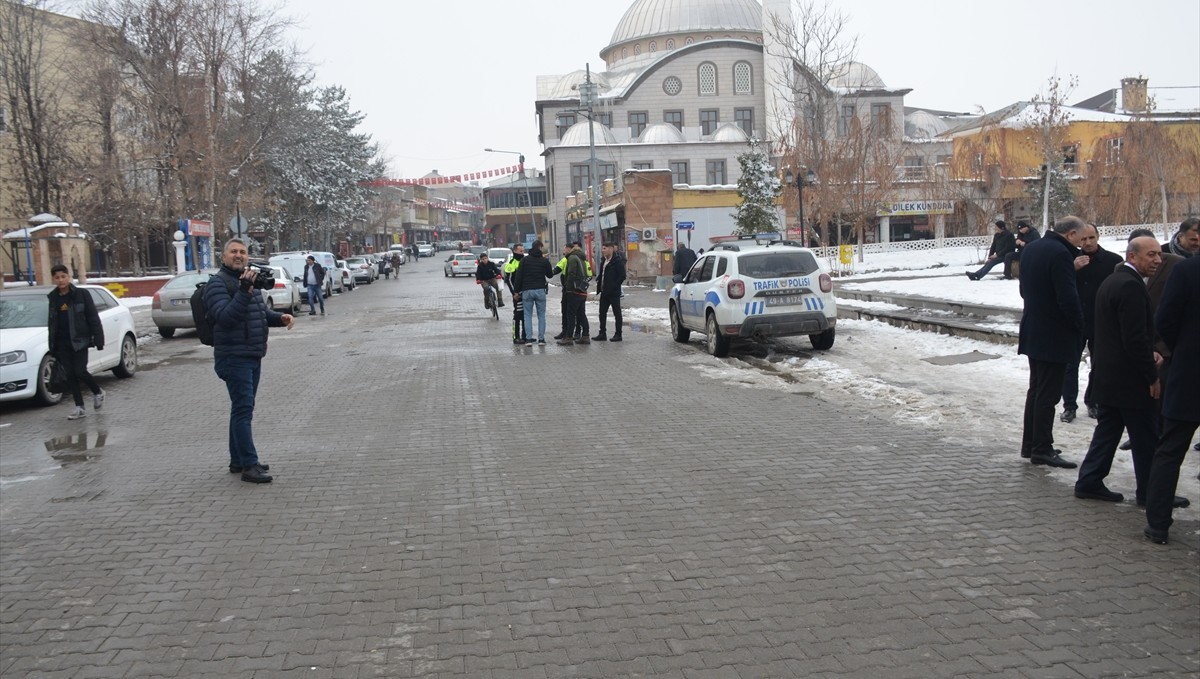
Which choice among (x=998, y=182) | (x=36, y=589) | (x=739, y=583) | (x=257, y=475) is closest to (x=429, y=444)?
(x=257, y=475)

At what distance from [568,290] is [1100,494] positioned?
38.3 ft

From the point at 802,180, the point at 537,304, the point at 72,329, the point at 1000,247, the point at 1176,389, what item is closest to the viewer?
the point at 1176,389

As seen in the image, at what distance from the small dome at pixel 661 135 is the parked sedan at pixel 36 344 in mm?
58831

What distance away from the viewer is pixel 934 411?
949cm

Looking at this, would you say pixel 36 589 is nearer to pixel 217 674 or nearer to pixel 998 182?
pixel 217 674

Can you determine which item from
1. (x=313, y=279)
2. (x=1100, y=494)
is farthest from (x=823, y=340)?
(x=313, y=279)

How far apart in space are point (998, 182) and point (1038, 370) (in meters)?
42.4

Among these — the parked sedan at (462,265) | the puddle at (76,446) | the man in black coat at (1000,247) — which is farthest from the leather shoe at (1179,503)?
the parked sedan at (462,265)

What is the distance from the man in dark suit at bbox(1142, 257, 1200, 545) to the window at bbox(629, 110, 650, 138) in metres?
72.1

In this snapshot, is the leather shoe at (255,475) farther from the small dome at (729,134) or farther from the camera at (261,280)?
the small dome at (729,134)

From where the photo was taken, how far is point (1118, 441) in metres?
6.00

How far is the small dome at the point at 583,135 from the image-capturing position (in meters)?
70.9

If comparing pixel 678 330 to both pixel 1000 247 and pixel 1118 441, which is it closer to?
pixel 1000 247

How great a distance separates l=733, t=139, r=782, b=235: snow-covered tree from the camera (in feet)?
129
